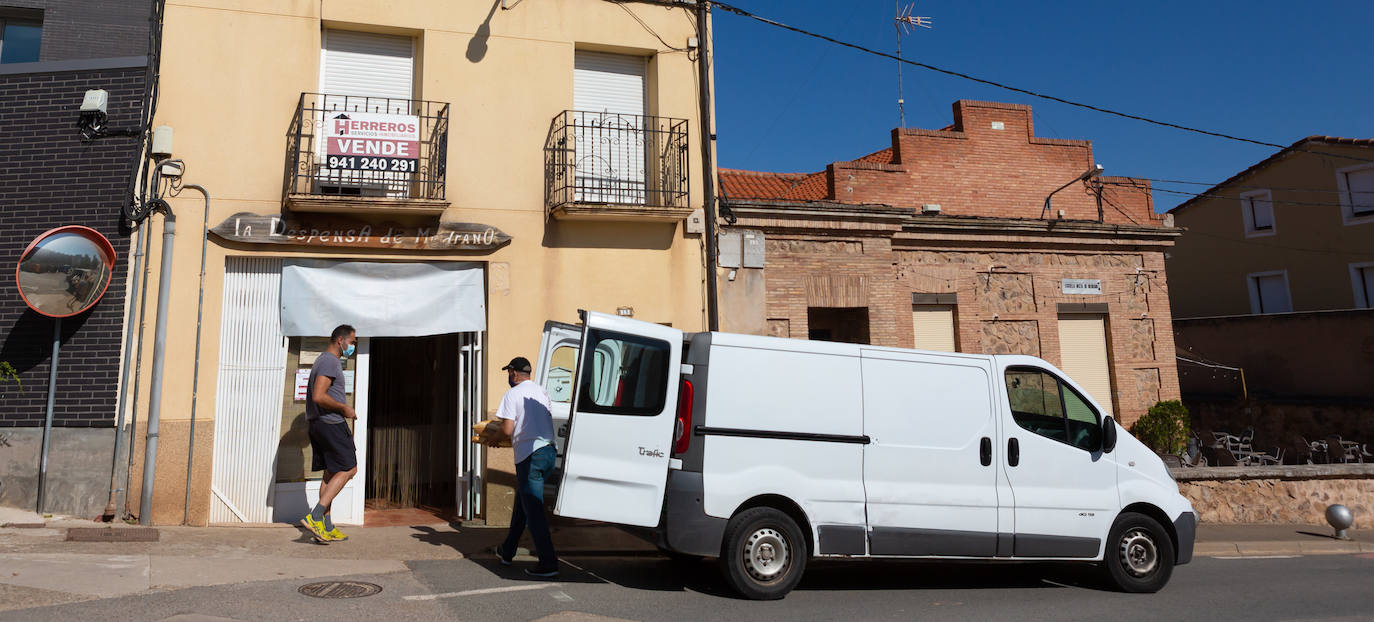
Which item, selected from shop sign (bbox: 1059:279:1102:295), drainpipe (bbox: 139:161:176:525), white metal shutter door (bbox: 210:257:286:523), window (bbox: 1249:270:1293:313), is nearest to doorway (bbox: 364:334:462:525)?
white metal shutter door (bbox: 210:257:286:523)

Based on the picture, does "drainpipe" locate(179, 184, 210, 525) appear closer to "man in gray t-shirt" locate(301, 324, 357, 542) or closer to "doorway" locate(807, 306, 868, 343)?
"man in gray t-shirt" locate(301, 324, 357, 542)

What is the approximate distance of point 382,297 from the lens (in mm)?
9461

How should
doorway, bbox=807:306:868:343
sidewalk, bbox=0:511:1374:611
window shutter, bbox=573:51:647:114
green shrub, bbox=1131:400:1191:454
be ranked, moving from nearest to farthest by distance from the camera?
sidewalk, bbox=0:511:1374:611 < window shutter, bbox=573:51:647:114 < doorway, bbox=807:306:868:343 < green shrub, bbox=1131:400:1191:454

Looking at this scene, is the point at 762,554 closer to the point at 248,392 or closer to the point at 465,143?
the point at 248,392

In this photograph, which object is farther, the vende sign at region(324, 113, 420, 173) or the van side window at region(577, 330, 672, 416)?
the vende sign at region(324, 113, 420, 173)

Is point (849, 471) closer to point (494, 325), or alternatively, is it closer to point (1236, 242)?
point (494, 325)

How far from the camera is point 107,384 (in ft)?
27.5

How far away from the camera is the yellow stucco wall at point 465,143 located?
29.0ft

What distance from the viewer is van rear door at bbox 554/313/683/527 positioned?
20.1 feet

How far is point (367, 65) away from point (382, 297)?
2.85 metres

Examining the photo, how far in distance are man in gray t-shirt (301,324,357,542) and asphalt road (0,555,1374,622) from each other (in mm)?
1196

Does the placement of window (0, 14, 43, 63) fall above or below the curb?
above

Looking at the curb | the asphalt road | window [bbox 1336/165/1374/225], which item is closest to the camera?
the asphalt road

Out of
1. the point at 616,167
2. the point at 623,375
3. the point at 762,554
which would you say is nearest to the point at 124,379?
the point at 623,375
